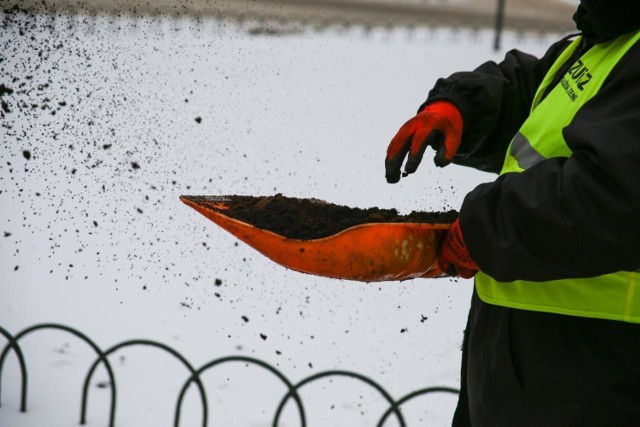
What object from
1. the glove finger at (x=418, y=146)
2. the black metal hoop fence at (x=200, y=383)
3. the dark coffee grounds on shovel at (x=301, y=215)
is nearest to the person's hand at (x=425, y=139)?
the glove finger at (x=418, y=146)

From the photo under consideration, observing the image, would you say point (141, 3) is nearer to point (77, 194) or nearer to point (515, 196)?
point (77, 194)

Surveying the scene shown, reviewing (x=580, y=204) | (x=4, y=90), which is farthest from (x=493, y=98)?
(x=4, y=90)

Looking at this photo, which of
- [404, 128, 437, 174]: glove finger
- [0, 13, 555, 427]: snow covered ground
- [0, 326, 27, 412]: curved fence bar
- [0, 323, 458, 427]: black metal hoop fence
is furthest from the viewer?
[0, 13, 555, 427]: snow covered ground

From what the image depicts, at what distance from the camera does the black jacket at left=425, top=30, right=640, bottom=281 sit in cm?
74

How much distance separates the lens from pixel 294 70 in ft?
8.75

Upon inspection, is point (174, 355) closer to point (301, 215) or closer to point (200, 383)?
point (200, 383)

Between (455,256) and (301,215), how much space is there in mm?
288

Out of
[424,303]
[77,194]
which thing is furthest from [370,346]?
[77,194]

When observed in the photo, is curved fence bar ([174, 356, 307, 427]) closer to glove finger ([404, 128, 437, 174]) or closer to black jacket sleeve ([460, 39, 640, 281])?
glove finger ([404, 128, 437, 174])

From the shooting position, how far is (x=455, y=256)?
99 cm

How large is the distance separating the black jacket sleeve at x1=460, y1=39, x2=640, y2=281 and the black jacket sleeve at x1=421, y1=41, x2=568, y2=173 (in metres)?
0.32

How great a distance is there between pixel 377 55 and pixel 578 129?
227 centimetres

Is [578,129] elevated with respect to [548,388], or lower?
elevated

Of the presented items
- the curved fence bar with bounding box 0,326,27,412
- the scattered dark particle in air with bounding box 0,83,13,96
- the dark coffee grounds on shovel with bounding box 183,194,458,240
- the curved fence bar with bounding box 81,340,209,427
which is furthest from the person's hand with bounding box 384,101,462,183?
the curved fence bar with bounding box 0,326,27,412
